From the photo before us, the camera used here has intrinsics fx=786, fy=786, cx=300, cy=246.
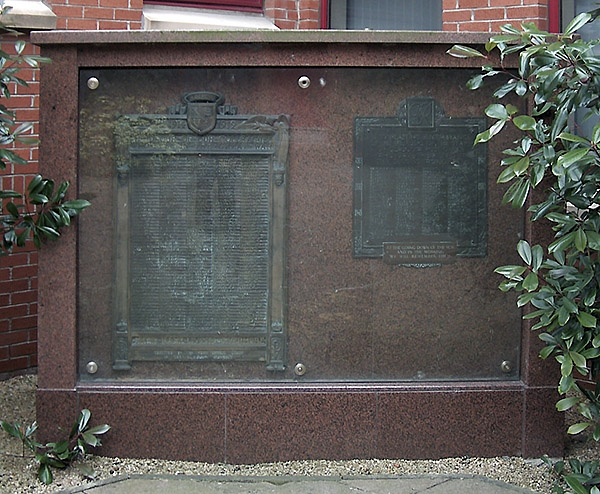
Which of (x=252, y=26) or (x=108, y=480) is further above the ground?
(x=252, y=26)

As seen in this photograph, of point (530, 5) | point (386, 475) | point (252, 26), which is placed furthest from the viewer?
point (252, 26)

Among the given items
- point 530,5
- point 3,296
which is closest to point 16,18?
point 3,296

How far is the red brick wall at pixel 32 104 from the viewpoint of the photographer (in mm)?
5469

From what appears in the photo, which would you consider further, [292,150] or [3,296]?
[3,296]

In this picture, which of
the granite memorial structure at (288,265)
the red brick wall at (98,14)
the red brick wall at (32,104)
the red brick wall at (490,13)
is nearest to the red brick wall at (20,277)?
the red brick wall at (32,104)

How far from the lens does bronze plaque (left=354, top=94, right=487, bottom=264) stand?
4.29 meters

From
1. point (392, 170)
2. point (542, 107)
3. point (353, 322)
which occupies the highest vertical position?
point (542, 107)

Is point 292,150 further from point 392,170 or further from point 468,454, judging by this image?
point 468,454

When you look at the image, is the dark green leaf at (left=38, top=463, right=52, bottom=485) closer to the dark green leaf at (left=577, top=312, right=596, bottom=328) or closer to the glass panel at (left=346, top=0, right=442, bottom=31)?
the dark green leaf at (left=577, top=312, right=596, bottom=328)

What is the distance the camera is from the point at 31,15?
5527 mm

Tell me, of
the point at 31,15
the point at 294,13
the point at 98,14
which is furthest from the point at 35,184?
the point at 294,13

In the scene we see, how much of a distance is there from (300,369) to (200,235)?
36.2 inches

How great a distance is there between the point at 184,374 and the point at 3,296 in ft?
6.39

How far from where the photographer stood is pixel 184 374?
4332mm
